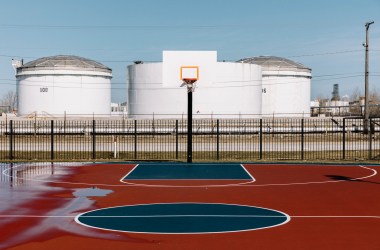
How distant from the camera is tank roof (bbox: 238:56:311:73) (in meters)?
78.1

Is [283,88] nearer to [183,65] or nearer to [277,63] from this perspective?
[277,63]

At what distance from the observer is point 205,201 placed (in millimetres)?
13055

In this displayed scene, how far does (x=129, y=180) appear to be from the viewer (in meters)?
17.8

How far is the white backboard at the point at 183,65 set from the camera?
2289 cm

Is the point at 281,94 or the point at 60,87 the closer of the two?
the point at 60,87

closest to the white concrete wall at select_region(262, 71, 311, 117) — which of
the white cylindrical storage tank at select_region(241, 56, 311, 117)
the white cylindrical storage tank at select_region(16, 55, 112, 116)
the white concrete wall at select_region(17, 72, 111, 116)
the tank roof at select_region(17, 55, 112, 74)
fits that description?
the white cylindrical storage tank at select_region(241, 56, 311, 117)

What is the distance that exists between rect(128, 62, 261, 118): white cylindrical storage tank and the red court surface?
3944cm

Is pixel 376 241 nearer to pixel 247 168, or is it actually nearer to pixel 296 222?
pixel 296 222

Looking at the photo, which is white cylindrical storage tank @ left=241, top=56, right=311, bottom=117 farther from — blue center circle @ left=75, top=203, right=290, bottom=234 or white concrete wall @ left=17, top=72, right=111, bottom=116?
blue center circle @ left=75, top=203, right=290, bottom=234

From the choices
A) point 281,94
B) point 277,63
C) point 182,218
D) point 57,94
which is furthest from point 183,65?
point 277,63

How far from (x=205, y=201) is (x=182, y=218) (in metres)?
2.47

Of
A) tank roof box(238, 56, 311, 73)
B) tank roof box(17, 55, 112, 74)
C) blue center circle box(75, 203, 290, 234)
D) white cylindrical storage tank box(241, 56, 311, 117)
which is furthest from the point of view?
tank roof box(238, 56, 311, 73)

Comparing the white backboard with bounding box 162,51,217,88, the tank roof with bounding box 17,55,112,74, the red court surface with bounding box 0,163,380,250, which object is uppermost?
the tank roof with bounding box 17,55,112,74

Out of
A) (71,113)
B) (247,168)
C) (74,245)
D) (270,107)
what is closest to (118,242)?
(74,245)
